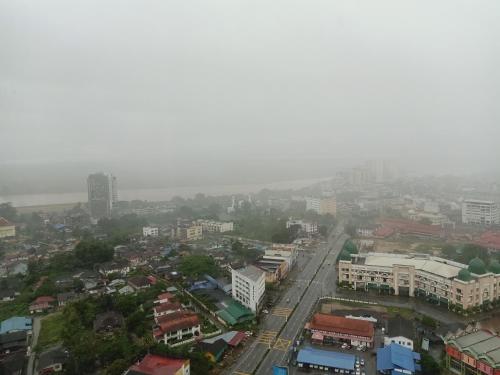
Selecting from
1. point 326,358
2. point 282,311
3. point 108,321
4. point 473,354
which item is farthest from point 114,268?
point 473,354

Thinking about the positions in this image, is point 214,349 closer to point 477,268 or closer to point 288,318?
point 288,318

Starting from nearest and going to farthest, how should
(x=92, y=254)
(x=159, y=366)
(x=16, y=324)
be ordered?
(x=159, y=366), (x=16, y=324), (x=92, y=254)

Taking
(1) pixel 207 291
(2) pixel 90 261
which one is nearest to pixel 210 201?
(2) pixel 90 261

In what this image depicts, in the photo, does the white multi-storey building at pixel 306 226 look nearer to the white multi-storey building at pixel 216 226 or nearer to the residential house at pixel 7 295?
the white multi-storey building at pixel 216 226

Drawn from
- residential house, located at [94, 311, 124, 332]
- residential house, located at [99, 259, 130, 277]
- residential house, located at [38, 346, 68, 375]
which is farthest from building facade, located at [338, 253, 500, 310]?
residential house, located at [38, 346, 68, 375]

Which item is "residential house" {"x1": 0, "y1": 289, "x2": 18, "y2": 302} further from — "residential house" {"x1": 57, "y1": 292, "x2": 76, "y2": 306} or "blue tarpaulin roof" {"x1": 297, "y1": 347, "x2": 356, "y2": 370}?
"blue tarpaulin roof" {"x1": 297, "y1": 347, "x2": 356, "y2": 370}
